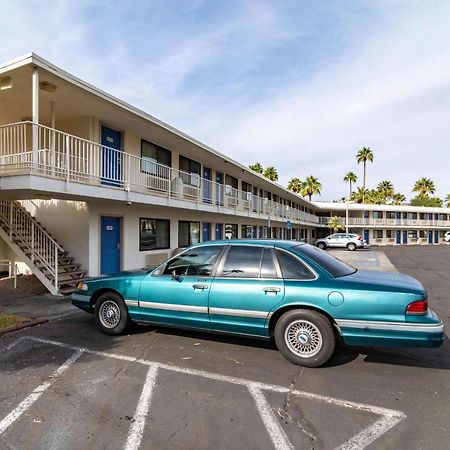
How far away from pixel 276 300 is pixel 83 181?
6.79 metres

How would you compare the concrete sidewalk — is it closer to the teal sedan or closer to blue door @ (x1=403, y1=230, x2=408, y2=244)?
the teal sedan

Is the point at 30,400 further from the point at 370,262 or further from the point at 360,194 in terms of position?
the point at 360,194

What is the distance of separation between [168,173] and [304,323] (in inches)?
395

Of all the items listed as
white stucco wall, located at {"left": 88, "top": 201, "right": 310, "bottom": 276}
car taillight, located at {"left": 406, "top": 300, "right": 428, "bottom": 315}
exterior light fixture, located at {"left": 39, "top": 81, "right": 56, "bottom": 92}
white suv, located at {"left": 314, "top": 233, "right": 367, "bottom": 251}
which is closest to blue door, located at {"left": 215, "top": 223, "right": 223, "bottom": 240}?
white stucco wall, located at {"left": 88, "top": 201, "right": 310, "bottom": 276}

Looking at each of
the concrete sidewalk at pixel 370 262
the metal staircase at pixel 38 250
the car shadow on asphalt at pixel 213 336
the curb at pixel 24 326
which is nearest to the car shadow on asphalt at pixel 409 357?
the car shadow on asphalt at pixel 213 336

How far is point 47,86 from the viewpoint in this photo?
26.1 feet

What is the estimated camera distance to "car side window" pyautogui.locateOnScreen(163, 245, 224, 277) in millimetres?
4980

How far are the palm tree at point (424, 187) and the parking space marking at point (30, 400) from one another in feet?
265

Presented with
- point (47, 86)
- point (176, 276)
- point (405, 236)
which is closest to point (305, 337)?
point (176, 276)

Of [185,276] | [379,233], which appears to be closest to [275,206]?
[185,276]

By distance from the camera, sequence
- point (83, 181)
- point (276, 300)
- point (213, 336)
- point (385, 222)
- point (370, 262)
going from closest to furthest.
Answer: point (276, 300), point (213, 336), point (83, 181), point (370, 262), point (385, 222)

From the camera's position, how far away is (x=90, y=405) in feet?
10.8

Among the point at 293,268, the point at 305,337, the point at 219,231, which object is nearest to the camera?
the point at 305,337

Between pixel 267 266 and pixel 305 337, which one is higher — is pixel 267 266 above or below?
above
